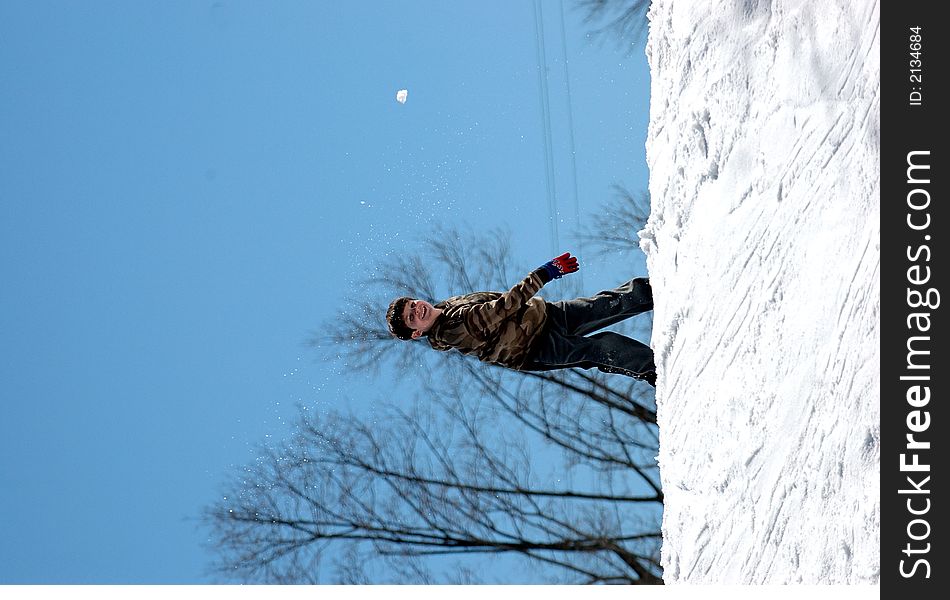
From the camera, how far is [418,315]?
3.38 metres

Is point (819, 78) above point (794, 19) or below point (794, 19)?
below

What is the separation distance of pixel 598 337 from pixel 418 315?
2.23ft

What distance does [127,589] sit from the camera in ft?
8.71

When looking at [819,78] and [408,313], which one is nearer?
[819,78]

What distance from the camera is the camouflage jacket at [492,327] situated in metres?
3.33

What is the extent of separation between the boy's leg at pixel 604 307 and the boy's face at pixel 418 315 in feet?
1.49

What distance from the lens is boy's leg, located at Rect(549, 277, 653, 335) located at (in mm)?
3395
